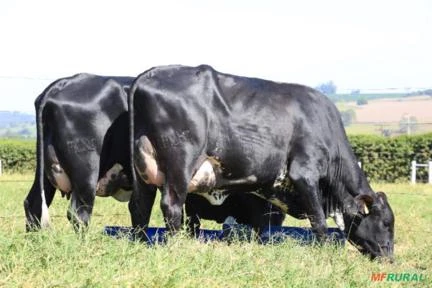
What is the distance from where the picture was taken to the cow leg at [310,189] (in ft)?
24.7

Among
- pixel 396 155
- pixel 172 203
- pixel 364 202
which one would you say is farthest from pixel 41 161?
pixel 396 155

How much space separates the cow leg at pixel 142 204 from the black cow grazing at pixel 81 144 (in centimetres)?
1

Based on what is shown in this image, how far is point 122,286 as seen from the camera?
4602 millimetres

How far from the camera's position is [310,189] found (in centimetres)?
755

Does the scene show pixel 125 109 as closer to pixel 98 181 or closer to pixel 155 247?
pixel 98 181

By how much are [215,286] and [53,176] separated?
3.28 metres

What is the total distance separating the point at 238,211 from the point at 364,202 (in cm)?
165

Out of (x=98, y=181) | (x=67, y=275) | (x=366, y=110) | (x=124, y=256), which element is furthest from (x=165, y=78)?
(x=366, y=110)

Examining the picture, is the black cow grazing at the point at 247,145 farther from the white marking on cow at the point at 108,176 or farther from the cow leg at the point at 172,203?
the white marking on cow at the point at 108,176

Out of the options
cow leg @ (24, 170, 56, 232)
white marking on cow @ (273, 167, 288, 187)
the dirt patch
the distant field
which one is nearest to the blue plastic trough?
white marking on cow @ (273, 167, 288, 187)

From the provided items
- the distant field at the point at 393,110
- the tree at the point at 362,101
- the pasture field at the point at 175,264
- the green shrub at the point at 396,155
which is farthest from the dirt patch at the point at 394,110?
the pasture field at the point at 175,264

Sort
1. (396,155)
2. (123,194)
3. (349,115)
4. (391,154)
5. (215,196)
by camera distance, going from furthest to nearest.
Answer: (349,115)
(391,154)
(396,155)
(123,194)
(215,196)

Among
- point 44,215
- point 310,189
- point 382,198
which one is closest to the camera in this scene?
point 44,215

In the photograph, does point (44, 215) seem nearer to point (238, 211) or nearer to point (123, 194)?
point (123, 194)
